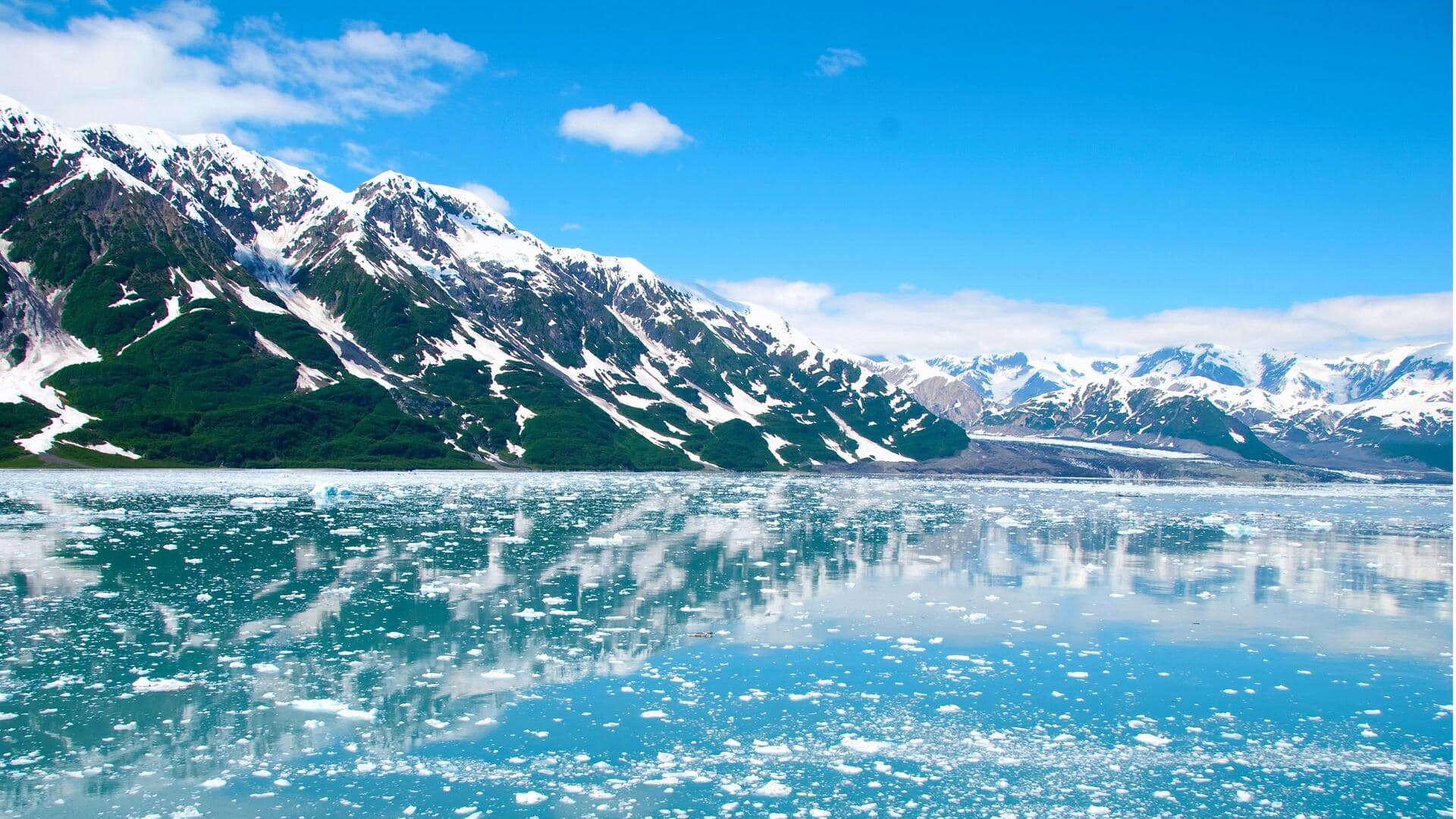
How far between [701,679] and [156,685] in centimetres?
1349

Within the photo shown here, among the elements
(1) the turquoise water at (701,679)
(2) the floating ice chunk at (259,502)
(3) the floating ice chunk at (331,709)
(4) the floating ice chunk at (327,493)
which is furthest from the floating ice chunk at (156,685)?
(4) the floating ice chunk at (327,493)

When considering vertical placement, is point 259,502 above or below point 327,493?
below

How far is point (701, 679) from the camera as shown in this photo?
2602cm

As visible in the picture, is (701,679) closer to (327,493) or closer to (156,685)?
(156,685)

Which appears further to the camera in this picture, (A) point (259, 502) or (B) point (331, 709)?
(A) point (259, 502)

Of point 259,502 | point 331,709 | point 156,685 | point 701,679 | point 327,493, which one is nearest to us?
point 331,709

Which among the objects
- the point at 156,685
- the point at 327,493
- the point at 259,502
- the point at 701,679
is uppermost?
the point at 701,679

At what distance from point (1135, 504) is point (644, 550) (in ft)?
298

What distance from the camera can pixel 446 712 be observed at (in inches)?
883

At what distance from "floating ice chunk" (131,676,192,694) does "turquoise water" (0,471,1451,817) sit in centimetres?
12

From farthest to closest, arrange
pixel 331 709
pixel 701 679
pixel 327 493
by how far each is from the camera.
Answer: pixel 327 493 → pixel 701 679 → pixel 331 709

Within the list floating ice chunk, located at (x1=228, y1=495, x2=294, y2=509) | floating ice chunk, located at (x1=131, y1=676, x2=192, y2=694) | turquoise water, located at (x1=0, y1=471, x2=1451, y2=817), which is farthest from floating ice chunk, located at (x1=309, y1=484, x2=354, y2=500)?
floating ice chunk, located at (x1=131, y1=676, x2=192, y2=694)

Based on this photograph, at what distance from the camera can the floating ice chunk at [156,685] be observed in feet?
77.4

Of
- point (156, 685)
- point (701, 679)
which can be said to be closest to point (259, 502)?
point (156, 685)
